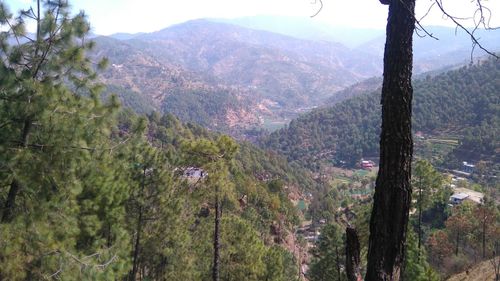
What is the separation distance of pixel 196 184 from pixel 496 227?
22.4m

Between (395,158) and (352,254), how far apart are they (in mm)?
567

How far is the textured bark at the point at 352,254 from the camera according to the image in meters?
2.22

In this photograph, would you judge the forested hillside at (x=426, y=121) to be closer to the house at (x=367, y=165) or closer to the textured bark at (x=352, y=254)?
the house at (x=367, y=165)

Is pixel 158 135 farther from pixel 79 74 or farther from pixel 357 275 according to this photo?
pixel 357 275

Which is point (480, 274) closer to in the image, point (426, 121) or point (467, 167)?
point (467, 167)

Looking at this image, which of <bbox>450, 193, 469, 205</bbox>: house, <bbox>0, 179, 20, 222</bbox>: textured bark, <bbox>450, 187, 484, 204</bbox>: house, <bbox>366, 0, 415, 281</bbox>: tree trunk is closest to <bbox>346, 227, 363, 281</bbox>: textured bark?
<bbox>366, 0, 415, 281</bbox>: tree trunk

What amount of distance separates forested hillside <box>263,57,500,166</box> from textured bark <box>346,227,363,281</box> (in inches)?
3354

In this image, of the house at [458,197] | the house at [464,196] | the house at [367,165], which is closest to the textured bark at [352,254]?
the house at [464,196]

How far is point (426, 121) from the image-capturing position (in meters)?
97.9

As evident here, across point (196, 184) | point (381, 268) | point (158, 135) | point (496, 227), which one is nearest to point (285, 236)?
point (496, 227)

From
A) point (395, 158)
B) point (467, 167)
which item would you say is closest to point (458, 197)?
point (467, 167)

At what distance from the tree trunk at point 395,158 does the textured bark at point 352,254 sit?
103 millimetres

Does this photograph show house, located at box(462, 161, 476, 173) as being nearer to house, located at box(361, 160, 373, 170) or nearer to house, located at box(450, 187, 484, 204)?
house, located at box(361, 160, 373, 170)

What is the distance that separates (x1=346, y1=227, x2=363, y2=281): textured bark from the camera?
2.22 m
